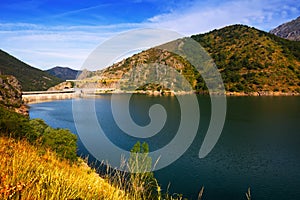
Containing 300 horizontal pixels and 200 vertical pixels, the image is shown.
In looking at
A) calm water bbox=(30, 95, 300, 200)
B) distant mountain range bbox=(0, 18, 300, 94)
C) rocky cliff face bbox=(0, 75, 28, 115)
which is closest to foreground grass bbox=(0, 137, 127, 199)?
calm water bbox=(30, 95, 300, 200)

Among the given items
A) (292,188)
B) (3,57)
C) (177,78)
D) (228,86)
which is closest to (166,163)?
(292,188)

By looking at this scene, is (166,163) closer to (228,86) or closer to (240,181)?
(240,181)

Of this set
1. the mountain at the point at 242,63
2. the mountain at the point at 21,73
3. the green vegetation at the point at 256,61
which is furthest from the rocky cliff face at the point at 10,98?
the mountain at the point at 21,73

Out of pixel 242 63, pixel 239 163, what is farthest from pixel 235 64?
pixel 239 163

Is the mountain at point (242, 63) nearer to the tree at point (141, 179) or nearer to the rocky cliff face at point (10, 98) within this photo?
the rocky cliff face at point (10, 98)

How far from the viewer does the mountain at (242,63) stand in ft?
337

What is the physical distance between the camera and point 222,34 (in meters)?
156

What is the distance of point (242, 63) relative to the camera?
115625 millimetres

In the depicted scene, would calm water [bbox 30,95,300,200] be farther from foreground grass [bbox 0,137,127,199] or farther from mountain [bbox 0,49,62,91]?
mountain [bbox 0,49,62,91]

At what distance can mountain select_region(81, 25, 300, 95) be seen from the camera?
4040 inches

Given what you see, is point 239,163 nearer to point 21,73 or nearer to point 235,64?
point 235,64

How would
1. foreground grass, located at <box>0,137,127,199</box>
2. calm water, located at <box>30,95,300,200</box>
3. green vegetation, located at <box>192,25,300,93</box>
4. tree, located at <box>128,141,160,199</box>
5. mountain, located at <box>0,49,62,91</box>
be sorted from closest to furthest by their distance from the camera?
foreground grass, located at <box>0,137,127,199</box>
tree, located at <box>128,141,160,199</box>
calm water, located at <box>30,95,300,200</box>
green vegetation, located at <box>192,25,300,93</box>
mountain, located at <box>0,49,62,91</box>

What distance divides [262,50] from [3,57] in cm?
14324

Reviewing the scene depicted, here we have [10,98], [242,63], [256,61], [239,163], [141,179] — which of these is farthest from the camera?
[242,63]
